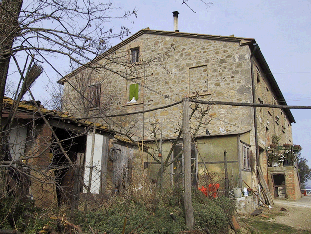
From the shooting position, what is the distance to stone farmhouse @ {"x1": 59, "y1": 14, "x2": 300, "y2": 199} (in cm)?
1195

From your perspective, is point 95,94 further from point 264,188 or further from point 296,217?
point 296,217

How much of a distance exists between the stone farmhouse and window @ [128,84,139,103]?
2cm

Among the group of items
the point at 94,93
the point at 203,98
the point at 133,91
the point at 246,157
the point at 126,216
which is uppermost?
the point at 94,93

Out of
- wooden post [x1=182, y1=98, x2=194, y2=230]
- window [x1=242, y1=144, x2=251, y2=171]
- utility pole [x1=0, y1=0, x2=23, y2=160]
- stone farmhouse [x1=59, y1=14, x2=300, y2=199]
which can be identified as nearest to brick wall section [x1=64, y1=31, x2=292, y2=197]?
stone farmhouse [x1=59, y1=14, x2=300, y2=199]

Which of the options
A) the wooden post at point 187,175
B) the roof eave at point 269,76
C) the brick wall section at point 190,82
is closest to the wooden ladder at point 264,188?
the brick wall section at point 190,82

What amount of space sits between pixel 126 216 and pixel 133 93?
33.3ft

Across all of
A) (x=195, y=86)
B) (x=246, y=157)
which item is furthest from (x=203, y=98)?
(x=246, y=157)

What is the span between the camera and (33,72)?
510 cm

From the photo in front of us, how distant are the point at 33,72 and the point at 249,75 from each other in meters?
9.52

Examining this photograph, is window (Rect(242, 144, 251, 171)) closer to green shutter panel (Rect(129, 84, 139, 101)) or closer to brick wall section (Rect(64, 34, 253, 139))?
brick wall section (Rect(64, 34, 253, 139))

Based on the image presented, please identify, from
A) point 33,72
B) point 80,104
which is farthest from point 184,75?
point 33,72

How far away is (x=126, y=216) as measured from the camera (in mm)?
5336

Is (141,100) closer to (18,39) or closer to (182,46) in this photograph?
(182,46)

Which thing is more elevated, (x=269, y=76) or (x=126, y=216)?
(x=269, y=76)
